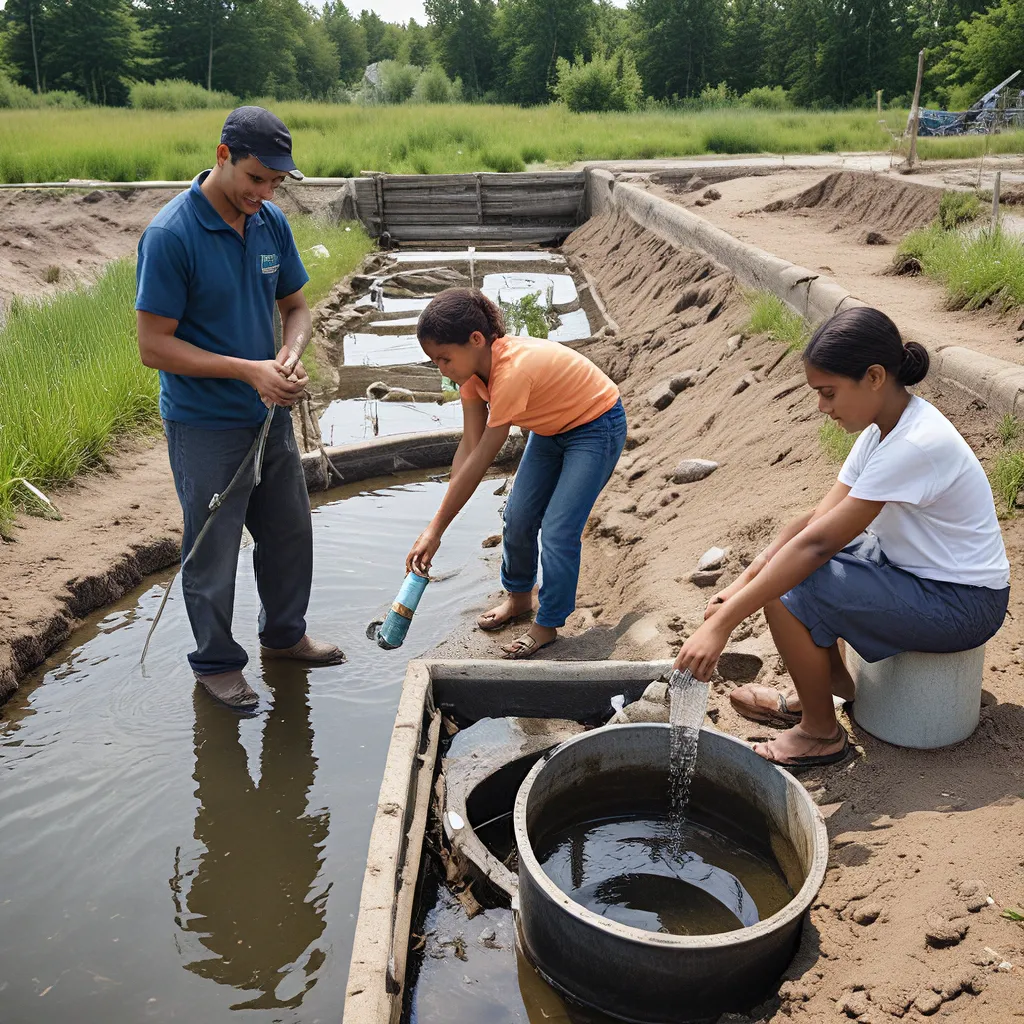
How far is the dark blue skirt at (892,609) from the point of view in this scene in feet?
7.96

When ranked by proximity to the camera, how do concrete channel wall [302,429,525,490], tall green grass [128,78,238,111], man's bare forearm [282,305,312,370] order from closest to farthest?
man's bare forearm [282,305,312,370]
concrete channel wall [302,429,525,490]
tall green grass [128,78,238,111]

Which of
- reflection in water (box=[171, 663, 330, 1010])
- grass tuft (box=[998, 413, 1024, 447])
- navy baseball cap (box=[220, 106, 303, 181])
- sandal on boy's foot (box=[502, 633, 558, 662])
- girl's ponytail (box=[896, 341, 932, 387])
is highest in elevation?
navy baseball cap (box=[220, 106, 303, 181])

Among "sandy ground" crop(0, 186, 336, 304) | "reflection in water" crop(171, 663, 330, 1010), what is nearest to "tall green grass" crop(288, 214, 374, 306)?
"sandy ground" crop(0, 186, 336, 304)

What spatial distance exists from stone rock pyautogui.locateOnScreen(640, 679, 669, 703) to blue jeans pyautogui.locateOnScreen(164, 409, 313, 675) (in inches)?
57.7

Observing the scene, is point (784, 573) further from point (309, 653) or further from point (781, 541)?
point (309, 653)

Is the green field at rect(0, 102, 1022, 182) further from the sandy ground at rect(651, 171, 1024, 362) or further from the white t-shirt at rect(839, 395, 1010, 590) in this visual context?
the white t-shirt at rect(839, 395, 1010, 590)

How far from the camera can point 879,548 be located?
8.52 feet

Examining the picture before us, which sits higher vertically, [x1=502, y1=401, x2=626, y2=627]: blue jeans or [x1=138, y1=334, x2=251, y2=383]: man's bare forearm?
[x1=138, y1=334, x2=251, y2=383]: man's bare forearm

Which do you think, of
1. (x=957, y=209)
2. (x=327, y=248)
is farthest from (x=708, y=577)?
(x=327, y=248)

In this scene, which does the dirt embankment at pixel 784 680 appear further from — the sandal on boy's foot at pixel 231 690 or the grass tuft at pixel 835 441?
the sandal on boy's foot at pixel 231 690

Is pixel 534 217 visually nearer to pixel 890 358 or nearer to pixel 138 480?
pixel 138 480

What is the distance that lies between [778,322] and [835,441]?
1778 mm

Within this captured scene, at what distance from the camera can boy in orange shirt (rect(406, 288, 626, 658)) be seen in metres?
3.33

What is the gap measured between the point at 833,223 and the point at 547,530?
7.60m
